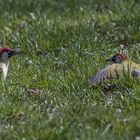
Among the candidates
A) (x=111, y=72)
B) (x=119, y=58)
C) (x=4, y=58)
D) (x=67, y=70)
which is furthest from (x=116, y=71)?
(x=4, y=58)

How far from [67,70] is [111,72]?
881mm

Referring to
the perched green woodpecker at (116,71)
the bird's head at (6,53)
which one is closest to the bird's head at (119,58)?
the perched green woodpecker at (116,71)

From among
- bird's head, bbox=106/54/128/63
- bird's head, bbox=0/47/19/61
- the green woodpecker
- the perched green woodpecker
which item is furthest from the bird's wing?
bird's head, bbox=0/47/19/61

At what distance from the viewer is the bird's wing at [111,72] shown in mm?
6953

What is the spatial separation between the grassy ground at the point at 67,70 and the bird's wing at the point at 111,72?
0.08 metres

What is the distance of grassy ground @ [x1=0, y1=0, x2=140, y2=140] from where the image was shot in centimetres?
561

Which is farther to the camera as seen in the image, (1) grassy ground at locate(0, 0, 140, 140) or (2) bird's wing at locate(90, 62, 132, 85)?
(2) bird's wing at locate(90, 62, 132, 85)

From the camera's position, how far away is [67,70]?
7.78 meters

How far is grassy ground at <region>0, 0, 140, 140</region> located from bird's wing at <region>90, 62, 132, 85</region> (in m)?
0.08


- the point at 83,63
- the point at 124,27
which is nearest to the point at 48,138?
the point at 83,63

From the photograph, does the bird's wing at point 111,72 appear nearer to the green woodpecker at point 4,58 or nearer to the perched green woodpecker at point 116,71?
the perched green woodpecker at point 116,71

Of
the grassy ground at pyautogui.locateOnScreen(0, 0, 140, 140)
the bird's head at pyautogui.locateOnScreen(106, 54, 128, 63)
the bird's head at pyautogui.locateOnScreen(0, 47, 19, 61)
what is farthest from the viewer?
the bird's head at pyautogui.locateOnScreen(0, 47, 19, 61)

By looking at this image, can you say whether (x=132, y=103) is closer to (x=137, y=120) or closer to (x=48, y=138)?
(x=137, y=120)

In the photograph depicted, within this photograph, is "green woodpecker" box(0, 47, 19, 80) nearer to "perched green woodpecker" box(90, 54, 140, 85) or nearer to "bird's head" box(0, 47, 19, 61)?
"bird's head" box(0, 47, 19, 61)
